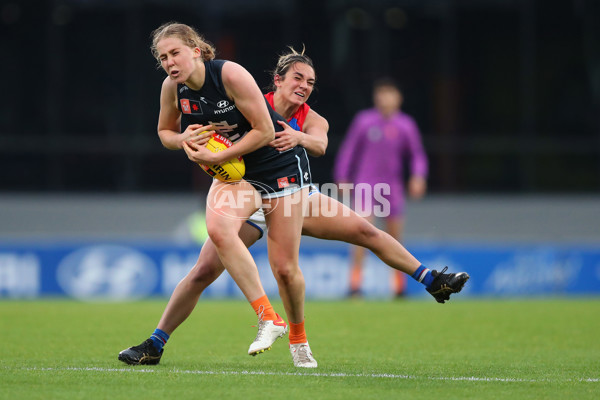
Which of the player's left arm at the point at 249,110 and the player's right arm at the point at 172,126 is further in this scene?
the player's right arm at the point at 172,126

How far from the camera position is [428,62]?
17.7 meters

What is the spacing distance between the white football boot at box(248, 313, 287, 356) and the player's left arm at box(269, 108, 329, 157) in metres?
1.06

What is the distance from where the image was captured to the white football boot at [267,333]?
5488mm

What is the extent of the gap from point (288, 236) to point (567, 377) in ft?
5.99

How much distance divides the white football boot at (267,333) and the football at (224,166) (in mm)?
852

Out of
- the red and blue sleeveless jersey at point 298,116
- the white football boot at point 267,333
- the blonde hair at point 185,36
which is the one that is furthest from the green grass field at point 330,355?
the blonde hair at point 185,36

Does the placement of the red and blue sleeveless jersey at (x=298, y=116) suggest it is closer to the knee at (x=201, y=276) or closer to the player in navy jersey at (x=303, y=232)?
the player in navy jersey at (x=303, y=232)

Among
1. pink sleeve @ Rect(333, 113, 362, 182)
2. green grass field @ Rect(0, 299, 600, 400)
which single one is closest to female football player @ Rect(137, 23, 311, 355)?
green grass field @ Rect(0, 299, 600, 400)

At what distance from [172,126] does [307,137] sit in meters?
0.86

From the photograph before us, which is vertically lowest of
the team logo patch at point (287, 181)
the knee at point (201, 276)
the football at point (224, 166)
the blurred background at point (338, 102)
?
the knee at point (201, 276)

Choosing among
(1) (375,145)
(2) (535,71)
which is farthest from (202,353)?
(2) (535,71)

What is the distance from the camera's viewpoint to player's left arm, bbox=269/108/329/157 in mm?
5941

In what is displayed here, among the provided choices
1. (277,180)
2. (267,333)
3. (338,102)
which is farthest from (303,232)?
(338,102)

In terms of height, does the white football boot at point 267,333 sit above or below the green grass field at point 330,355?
above
